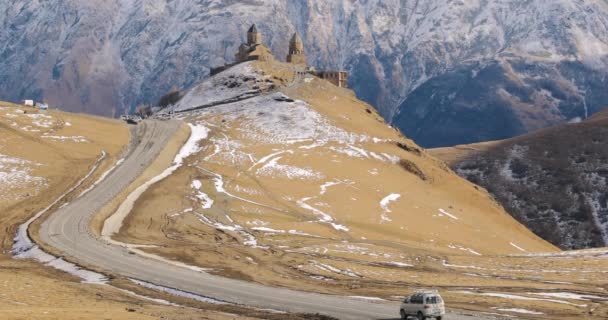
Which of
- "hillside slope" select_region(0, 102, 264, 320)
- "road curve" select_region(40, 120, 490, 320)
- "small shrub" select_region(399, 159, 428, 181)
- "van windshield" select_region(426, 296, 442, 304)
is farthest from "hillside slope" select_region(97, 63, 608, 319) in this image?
"hillside slope" select_region(0, 102, 264, 320)

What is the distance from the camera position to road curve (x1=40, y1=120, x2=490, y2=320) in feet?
207

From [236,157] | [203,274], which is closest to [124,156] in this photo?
[236,157]

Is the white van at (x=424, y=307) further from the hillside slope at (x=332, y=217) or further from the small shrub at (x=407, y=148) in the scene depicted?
the small shrub at (x=407, y=148)

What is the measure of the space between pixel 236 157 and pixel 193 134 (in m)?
22.3

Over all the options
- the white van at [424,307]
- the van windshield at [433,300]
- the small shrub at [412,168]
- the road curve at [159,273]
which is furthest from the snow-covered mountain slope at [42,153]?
the van windshield at [433,300]

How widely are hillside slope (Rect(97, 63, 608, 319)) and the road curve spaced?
149 inches

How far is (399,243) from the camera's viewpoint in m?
109

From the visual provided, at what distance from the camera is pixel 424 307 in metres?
57.5

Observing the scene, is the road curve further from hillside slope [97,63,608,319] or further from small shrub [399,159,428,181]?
small shrub [399,159,428,181]

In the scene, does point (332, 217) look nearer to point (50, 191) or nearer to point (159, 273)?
point (50, 191)

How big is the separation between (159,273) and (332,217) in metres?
46.7

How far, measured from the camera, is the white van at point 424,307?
57.5 metres

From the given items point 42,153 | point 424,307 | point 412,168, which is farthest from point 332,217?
point 424,307

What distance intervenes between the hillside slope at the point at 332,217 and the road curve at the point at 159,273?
377 cm
